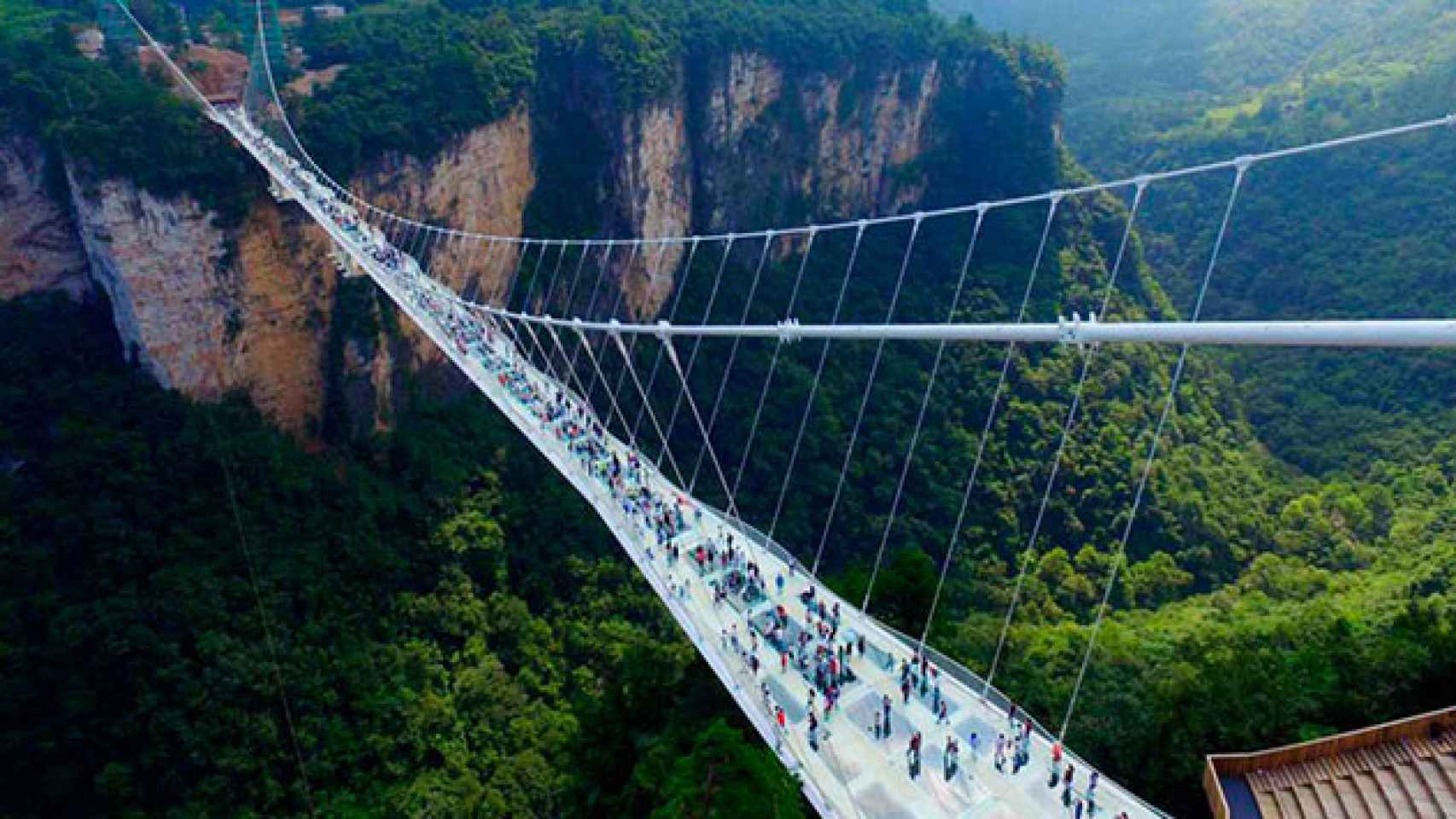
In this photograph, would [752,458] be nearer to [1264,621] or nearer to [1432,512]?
[1264,621]

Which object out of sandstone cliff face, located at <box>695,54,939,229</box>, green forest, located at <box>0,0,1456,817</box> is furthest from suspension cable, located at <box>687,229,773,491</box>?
sandstone cliff face, located at <box>695,54,939,229</box>

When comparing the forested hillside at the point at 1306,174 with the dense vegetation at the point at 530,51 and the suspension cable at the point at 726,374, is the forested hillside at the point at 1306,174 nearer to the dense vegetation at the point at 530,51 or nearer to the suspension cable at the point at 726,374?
the dense vegetation at the point at 530,51

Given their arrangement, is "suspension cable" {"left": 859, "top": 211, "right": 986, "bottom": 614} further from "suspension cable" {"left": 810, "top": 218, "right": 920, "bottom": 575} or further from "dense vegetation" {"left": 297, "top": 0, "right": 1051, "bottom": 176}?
"dense vegetation" {"left": 297, "top": 0, "right": 1051, "bottom": 176}

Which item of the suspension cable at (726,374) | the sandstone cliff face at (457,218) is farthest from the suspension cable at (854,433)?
the sandstone cliff face at (457,218)

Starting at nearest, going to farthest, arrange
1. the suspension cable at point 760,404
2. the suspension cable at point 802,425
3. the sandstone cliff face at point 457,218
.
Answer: the suspension cable at point 802,425 < the suspension cable at point 760,404 < the sandstone cliff face at point 457,218

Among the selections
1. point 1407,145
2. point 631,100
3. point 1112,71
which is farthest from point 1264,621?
point 1112,71

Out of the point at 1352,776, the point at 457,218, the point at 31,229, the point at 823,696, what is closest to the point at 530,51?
the point at 457,218

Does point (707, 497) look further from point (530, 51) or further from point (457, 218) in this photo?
point (530, 51)
